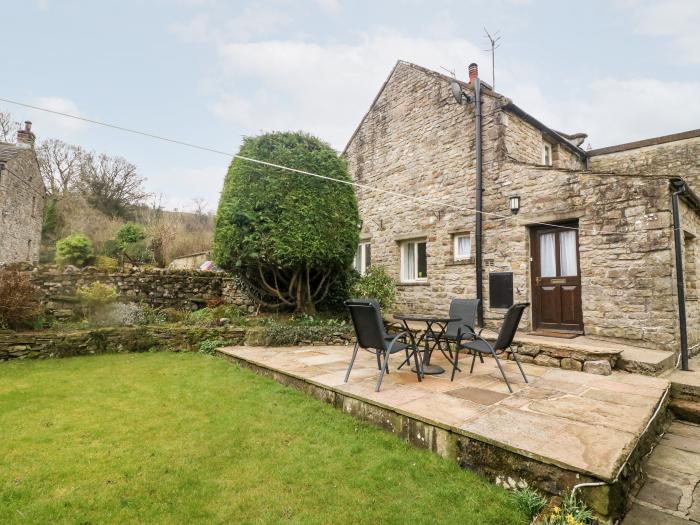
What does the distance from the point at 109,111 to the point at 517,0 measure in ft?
24.3

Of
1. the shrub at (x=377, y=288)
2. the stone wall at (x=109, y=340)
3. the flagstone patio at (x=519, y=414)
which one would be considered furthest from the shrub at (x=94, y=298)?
the shrub at (x=377, y=288)

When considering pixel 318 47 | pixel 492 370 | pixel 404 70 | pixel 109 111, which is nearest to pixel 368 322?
pixel 492 370

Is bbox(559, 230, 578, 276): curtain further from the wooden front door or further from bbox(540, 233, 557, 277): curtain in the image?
bbox(540, 233, 557, 277): curtain

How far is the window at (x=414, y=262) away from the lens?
9211mm

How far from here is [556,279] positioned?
668 centimetres

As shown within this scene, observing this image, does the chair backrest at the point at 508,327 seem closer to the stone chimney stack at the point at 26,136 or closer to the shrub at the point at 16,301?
the shrub at the point at 16,301

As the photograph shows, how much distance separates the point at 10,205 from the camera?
14.7 metres

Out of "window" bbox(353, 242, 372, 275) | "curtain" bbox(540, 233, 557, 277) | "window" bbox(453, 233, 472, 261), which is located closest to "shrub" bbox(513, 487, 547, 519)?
"curtain" bbox(540, 233, 557, 277)

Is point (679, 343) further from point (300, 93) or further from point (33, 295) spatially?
point (33, 295)

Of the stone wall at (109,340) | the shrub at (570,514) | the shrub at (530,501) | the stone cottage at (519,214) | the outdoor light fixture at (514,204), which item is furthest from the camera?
the outdoor light fixture at (514,204)

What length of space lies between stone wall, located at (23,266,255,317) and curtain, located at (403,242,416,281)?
4.13 m

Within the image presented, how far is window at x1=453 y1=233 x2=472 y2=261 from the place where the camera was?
8109 millimetres

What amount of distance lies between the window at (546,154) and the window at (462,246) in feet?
9.74

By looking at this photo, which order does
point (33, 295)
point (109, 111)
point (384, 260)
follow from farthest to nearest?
point (384, 260)
point (33, 295)
point (109, 111)
